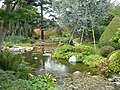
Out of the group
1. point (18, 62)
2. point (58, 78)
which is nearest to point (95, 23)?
point (58, 78)

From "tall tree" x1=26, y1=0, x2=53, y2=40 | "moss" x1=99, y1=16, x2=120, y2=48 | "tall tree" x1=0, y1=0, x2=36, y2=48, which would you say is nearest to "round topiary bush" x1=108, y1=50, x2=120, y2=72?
"moss" x1=99, y1=16, x2=120, y2=48

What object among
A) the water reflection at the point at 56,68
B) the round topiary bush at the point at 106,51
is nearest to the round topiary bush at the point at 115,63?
the water reflection at the point at 56,68

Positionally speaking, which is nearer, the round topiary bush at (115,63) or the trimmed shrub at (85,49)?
the round topiary bush at (115,63)

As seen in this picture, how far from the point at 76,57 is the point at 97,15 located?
6.07 metres

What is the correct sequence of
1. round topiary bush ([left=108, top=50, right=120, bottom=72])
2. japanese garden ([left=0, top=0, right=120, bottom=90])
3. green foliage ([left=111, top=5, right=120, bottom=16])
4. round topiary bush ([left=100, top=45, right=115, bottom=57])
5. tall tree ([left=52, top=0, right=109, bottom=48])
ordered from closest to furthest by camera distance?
japanese garden ([left=0, top=0, right=120, bottom=90]) < round topiary bush ([left=108, top=50, right=120, bottom=72]) < round topiary bush ([left=100, top=45, right=115, bottom=57]) < tall tree ([left=52, top=0, right=109, bottom=48]) < green foliage ([left=111, top=5, right=120, bottom=16])

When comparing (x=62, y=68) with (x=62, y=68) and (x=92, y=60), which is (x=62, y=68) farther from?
(x=92, y=60)

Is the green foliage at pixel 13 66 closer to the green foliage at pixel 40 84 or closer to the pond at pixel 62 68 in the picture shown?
the green foliage at pixel 40 84

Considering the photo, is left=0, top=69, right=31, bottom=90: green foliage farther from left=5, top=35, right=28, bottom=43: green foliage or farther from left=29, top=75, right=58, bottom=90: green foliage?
left=5, top=35, right=28, bottom=43: green foliage

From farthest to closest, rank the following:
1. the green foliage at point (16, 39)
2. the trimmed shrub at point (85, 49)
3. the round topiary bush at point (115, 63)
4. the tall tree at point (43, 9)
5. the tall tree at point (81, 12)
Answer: the tall tree at point (43, 9), the green foliage at point (16, 39), the tall tree at point (81, 12), the trimmed shrub at point (85, 49), the round topiary bush at point (115, 63)

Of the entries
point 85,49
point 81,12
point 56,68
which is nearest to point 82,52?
point 85,49

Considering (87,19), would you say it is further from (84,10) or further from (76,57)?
(76,57)

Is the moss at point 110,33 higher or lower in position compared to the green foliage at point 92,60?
higher

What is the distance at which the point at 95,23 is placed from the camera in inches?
730

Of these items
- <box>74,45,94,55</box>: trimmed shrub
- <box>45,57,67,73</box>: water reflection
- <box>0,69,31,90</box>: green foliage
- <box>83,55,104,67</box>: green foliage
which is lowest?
<box>45,57,67,73</box>: water reflection
